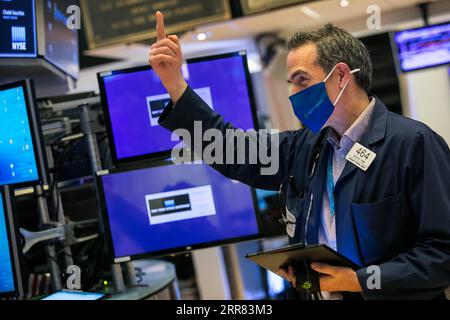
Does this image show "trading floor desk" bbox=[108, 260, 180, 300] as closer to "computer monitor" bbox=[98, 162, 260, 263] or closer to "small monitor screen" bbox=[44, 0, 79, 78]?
"computer monitor" bbox=[98, 162, 260, 263]

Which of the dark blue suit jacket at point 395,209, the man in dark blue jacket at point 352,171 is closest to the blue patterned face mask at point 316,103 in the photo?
the man in dark blue jacket at point 352,171

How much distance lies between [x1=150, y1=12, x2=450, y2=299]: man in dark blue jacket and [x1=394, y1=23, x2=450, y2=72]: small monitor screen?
406cm

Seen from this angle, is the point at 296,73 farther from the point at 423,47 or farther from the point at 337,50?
the point at 423,47

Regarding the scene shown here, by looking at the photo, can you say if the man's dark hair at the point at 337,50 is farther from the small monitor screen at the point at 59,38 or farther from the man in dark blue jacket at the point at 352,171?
the small monitor screen at the point at 59,38

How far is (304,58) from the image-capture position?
192cm

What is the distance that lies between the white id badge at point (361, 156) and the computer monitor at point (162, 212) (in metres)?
0.84

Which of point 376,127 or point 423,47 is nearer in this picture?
point 376,127

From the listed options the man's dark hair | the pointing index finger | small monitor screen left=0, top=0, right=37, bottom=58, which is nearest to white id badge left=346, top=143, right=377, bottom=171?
the man's dark hair

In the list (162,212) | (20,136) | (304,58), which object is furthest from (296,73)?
(20,136)

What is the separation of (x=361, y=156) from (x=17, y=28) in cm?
161

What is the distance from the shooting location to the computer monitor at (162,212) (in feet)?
8.36
